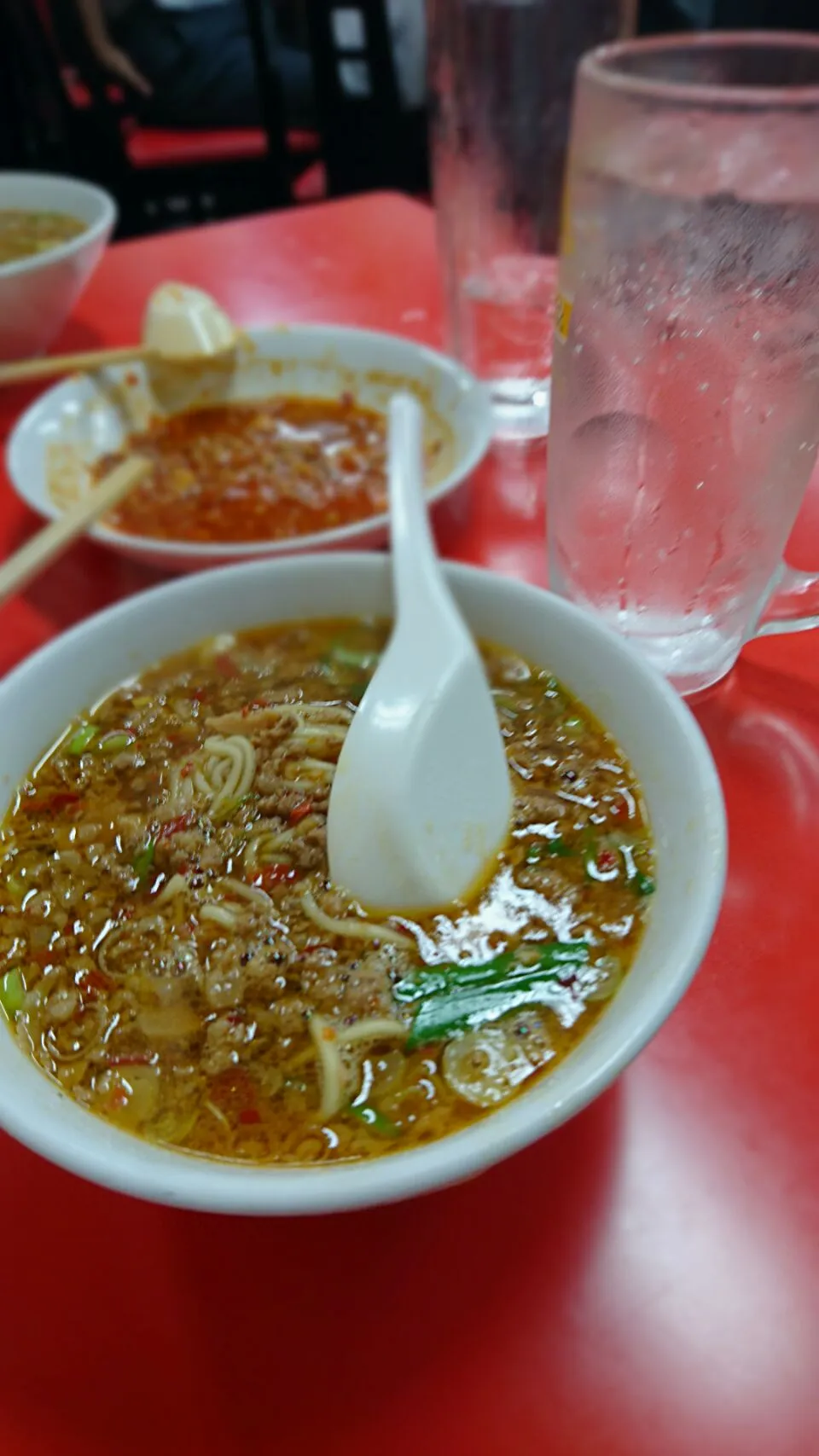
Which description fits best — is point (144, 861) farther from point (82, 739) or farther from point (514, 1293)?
point (514, 1293)

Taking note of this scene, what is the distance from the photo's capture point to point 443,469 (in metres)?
1.52

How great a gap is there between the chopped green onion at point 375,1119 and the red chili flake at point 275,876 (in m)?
0.23

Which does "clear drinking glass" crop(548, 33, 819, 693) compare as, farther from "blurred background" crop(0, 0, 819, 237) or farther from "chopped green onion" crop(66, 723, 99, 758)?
"blurred background" crop(0, 0, 819, 237)

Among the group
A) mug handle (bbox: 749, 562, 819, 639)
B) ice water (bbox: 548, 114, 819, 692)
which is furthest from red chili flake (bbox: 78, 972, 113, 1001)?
mug handle (bbox: 749, 562, 819, 639)

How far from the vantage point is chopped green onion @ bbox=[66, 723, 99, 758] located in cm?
105

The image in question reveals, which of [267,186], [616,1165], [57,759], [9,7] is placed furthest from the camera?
[267,186]

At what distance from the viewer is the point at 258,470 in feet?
5.44

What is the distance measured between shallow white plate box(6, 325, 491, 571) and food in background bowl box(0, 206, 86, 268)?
56 cm

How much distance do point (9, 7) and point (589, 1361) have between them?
5.12 m

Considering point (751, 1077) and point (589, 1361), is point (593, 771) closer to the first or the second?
point (751, 1077)

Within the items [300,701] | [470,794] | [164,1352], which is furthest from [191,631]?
[164,1352]

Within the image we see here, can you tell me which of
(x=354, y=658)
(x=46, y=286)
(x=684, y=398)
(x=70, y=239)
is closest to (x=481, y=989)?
(x=354, y=658)

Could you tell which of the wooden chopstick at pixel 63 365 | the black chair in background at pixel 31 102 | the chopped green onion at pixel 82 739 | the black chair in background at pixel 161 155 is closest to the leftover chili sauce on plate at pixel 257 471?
the wooden chopstick at pixel 63 365

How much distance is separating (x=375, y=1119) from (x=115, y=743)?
1.66 ft
